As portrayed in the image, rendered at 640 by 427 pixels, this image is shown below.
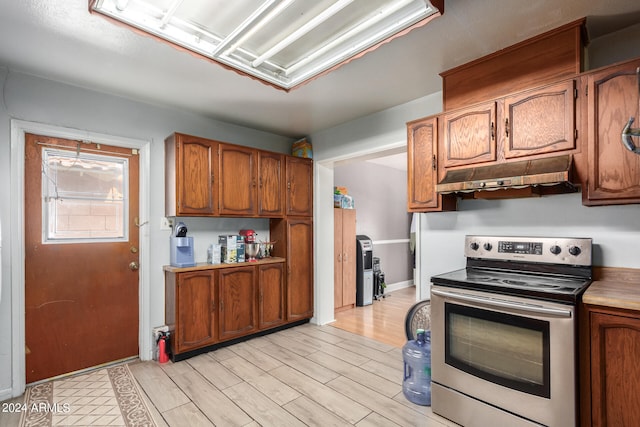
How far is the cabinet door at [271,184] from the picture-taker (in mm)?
3668

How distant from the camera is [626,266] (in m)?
1.97

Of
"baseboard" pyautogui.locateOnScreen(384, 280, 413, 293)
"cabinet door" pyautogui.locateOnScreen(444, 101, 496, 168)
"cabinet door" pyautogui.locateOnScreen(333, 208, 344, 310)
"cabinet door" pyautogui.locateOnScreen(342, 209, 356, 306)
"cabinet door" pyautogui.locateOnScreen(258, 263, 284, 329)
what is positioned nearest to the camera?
"cabinet door" pyautogui.locateOnScreen(444, 101, 496, 168)

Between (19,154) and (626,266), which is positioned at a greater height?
(19,154)

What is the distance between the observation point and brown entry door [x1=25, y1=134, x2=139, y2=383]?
8.44 ft

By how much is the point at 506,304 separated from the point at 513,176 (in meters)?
0.78

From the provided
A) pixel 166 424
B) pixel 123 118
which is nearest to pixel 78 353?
pixel 166 424

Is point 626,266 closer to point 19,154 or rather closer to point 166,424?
point 166,424

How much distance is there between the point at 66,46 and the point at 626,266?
392 cm

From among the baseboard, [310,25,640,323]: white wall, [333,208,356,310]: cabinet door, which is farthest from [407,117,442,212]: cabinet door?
the baseboard

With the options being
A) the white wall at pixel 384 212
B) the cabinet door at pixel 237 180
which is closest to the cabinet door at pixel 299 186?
the cabinet door at pixel 237 180

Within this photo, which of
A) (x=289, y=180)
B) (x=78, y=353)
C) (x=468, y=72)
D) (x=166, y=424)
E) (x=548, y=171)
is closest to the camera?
(x=548, y=171)

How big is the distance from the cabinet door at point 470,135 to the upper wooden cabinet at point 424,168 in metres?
0.10

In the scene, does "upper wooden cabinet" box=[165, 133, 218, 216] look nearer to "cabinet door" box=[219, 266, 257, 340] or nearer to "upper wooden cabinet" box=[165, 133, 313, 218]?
"upper wooden cabinet" box=[165, 133, 313, 218]

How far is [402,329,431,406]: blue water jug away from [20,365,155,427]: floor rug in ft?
5.91
